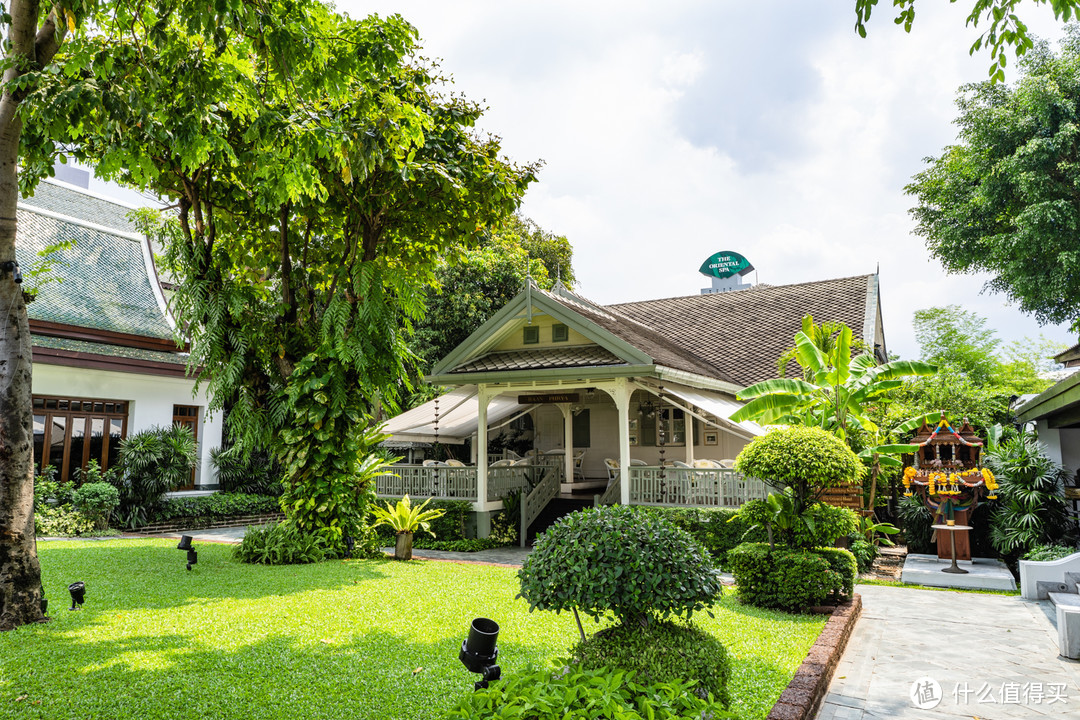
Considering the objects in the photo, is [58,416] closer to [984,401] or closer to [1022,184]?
[984,401]

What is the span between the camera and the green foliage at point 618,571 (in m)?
4.68

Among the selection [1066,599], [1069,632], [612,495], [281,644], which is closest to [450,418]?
[612,495]

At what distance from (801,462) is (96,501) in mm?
15037

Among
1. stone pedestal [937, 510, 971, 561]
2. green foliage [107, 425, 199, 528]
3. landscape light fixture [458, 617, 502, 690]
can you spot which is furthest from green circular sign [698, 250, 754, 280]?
landscape light fixture [458, 617, 502, 690]

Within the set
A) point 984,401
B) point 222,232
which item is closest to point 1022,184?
point 984,401

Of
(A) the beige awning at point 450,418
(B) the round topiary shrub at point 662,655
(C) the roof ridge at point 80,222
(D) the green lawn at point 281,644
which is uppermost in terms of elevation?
(C) the roof ridge at point 80,222

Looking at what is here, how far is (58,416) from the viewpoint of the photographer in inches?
674

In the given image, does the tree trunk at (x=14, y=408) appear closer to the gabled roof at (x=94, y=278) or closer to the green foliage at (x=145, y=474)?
the green foliage at (x=145, y=474)

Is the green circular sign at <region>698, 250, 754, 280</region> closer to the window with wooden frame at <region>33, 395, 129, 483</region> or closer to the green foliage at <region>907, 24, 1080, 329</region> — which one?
the green foliage at <region>907, 24, 1080, 329</region>

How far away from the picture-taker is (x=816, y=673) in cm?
597

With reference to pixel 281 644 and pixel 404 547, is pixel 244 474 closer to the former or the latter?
pixel 404 547

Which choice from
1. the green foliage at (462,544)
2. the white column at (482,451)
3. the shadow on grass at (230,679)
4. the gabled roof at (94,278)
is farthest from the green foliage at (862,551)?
the gabled roof at (94,278)

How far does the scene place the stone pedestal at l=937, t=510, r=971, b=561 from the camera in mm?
12398

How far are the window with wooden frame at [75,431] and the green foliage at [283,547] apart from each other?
7873 mm
